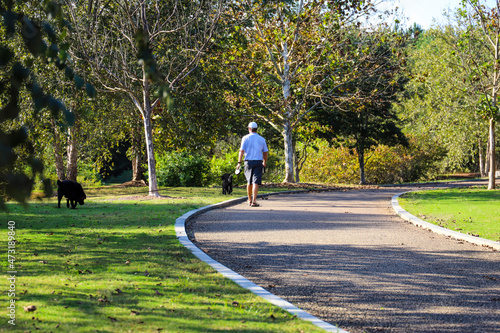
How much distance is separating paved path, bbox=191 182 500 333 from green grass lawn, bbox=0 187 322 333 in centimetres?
62

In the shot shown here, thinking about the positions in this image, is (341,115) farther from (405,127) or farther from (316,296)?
(316,296)

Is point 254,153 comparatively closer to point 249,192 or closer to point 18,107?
A: point 249,192

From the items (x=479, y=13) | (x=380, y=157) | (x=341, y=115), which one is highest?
(x=479, y=13)

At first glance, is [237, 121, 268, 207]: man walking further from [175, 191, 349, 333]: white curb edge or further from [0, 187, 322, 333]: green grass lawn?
[0, 187, 322, 333]: green grass lawn

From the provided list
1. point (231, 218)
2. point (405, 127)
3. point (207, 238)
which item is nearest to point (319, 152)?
point (405, 127)

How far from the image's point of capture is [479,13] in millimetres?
20391

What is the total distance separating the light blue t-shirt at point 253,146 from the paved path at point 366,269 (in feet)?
8.13

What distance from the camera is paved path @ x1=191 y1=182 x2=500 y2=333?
14.8 feet

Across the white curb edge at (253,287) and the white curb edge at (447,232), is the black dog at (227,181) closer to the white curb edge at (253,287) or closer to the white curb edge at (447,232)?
the white curb edge at (447,232)

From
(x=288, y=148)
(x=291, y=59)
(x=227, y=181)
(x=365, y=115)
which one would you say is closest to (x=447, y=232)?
(x=227, y=181)

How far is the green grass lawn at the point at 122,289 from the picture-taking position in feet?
12.7

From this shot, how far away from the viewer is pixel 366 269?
6258 mm

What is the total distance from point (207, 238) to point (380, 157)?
97.1 feet

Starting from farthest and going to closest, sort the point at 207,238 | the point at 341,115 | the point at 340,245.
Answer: the point at 341,115 → the point at 207,238 → the point at 340,245
